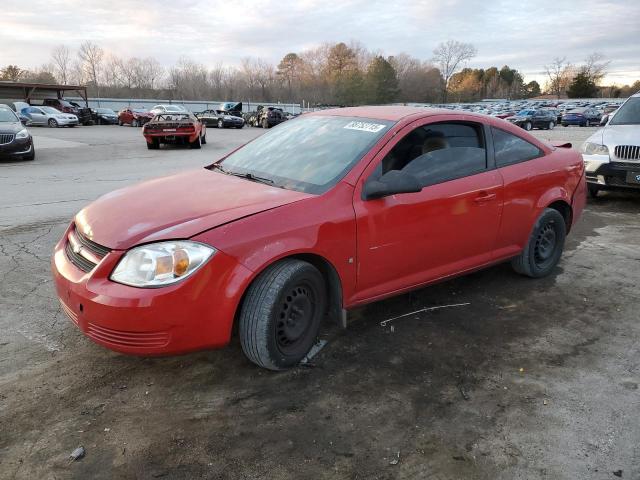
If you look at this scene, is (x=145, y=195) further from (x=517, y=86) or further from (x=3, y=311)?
(x=517, y=86)

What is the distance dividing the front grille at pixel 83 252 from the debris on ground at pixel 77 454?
95 centimetres

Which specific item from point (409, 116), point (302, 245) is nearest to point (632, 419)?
point (302, 245)

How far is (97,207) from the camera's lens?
3305 mm

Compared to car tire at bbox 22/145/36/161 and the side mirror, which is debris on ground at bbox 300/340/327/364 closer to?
the side mirror

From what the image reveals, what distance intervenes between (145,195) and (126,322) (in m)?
1.08

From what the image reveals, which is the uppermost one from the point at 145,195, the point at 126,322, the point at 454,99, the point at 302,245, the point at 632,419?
the point at 454,99

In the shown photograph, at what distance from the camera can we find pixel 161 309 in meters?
2.57

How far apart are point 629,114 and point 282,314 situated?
843cm

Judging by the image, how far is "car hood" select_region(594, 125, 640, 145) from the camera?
7691mm

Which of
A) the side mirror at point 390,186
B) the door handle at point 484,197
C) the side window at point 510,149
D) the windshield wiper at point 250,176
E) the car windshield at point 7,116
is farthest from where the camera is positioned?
the car windshield at point 7,116

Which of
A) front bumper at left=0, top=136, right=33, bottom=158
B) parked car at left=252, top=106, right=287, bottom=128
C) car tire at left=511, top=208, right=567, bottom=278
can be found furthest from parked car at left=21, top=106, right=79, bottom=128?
car tire at left=511, top=208, right=567, bottom=278

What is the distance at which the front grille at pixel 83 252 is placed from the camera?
281cm

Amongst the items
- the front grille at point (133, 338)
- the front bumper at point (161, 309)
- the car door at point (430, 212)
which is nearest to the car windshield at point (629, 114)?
the car door at point (430, 212)

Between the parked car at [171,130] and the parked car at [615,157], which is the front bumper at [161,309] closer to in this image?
the parked car at [615,157]
